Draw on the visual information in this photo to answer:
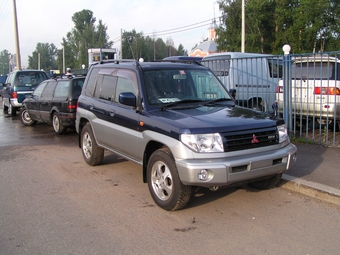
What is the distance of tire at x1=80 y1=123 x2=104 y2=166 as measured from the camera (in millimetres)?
7004

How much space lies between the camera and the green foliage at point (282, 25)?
1364 inches

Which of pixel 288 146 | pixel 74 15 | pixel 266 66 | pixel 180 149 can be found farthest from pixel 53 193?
pixel 74 15

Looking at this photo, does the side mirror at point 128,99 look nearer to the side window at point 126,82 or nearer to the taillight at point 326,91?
the side window at point 126,82

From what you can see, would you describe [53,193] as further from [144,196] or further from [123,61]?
[123,61]

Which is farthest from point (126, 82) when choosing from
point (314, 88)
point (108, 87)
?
point (314, 88)

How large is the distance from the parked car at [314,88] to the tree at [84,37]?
229 ft

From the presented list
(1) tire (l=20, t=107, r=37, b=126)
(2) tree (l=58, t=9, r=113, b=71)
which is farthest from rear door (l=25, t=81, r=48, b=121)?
(2) tree (l=58, t=9, r=113, b=71)

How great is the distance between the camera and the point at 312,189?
5.34 meters

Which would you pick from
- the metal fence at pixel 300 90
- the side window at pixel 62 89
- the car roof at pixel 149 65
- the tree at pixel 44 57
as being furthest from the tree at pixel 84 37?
the car roof at pixel 149 65

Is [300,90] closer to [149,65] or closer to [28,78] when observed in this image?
[149,65]

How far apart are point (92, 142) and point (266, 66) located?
5.29 m

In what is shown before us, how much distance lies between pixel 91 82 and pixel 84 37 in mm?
76200

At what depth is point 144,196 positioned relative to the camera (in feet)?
17.9

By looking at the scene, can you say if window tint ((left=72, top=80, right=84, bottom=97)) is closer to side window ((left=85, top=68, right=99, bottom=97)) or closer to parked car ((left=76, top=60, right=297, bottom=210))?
side window ((left=85, top=68, right=99, bottom=97))
